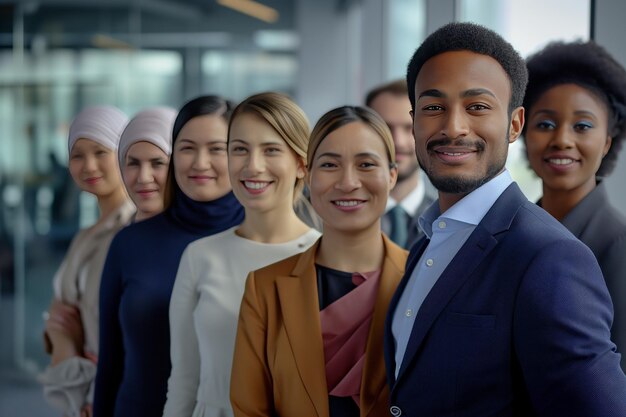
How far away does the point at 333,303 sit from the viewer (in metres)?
1.99

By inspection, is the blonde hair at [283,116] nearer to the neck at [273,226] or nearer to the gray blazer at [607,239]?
the neck at [273,226]

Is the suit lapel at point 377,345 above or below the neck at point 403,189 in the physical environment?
below

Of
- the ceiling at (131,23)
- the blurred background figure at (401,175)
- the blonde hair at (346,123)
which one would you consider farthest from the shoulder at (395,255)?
the ceiling at (131,23)

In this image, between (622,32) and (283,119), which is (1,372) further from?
(622,32)

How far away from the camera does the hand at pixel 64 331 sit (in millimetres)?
2881

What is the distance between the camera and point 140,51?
28.0 ft

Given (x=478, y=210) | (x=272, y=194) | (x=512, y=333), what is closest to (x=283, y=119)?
(x=272, y=194)

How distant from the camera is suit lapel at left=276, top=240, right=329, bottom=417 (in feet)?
6.29

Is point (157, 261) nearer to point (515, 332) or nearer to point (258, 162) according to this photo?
point (258, 162)

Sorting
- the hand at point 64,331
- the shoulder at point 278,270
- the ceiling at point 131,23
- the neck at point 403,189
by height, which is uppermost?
the ceiling at point 131,23

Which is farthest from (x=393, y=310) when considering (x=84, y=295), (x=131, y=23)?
(x=131, y=23)

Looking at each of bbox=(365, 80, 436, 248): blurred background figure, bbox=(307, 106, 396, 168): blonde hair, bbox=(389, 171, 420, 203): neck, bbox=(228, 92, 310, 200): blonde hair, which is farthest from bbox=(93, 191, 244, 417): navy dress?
bbox=(389, 171, 420, 203): neck

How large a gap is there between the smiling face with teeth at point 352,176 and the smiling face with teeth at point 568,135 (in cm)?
41

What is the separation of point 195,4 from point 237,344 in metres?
7.61
